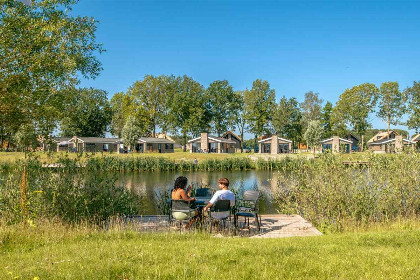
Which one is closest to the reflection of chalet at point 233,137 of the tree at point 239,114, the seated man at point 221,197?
the tree at point 239,114

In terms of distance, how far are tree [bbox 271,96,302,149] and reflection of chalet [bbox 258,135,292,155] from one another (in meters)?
9.75

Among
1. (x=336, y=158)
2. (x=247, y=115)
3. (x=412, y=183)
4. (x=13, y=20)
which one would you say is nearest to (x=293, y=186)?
(x=336, y=158)

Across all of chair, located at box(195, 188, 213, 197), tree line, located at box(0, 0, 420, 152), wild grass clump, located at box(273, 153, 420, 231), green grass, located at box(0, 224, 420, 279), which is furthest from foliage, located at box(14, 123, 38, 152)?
tree line, located at box(0, 0, 420, 152)

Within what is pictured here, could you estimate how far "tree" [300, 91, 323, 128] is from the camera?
6862 centimetres

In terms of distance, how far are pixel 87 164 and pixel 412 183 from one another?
9.92 metres

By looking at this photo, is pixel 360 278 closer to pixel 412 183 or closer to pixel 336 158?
pixel 336 158

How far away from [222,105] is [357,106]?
2868cm

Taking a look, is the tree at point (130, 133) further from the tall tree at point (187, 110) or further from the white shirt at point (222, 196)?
the white shirt at point (222, 196)

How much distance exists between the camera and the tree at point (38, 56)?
820 cm

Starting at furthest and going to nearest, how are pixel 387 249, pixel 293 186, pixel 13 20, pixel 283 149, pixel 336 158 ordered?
pixel 283 149, pixel 293 186, pixel 336 158, pixel 13 20, pixel 387 249

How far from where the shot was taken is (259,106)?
69.1 meters

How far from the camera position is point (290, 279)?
407cm

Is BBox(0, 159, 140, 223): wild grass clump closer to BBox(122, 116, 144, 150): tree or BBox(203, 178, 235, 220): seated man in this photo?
BBox(203, 178, 235, 220): seated man

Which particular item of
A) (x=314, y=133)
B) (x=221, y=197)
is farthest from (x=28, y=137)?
(x=314, y=133)
